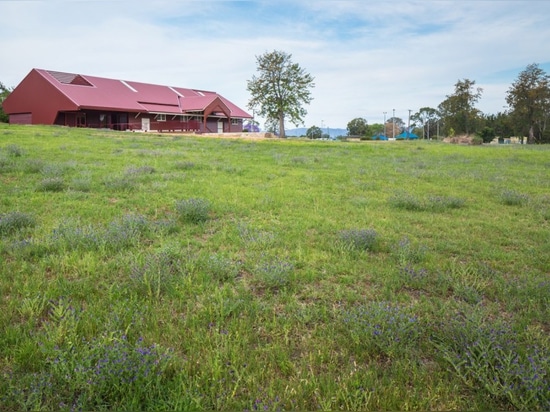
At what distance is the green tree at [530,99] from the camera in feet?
257

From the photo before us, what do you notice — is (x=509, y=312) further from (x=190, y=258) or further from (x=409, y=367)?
(x=190, y=258)

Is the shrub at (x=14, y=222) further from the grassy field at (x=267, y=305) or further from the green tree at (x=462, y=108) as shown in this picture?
the green tree at (x=462, y=108)

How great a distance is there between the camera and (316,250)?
18.8ft

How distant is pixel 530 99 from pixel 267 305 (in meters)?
98.6

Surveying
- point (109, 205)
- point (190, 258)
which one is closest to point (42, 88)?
point (109, 205)

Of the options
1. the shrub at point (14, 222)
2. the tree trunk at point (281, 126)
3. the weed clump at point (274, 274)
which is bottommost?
the weed clump at point (274, 274)

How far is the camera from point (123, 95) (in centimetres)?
5300

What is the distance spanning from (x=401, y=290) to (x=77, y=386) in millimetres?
3564

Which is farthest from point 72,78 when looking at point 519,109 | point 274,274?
point 519,109

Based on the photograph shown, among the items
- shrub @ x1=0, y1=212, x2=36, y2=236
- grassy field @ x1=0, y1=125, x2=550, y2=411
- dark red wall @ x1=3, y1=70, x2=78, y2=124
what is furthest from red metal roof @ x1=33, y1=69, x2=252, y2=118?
shrub @ x1=0, y1=212, x2=36, y2=236

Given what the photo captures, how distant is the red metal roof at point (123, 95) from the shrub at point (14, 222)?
44.9 m

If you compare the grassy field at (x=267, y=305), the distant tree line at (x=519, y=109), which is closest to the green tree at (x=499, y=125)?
the distant tree line at (x=519, y=109)

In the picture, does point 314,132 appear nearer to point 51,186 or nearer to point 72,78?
point 72,78

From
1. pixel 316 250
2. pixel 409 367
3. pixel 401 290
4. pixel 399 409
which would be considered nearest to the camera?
pixel 399 409
